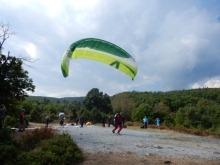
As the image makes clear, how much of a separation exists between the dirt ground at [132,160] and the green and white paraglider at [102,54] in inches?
173

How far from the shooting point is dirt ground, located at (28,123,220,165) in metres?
7.83

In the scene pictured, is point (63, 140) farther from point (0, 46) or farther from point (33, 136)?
point (0, 46)

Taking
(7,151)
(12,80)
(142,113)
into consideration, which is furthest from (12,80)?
(142,113)

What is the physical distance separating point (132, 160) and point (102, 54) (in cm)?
573

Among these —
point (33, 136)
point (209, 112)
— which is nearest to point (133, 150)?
point (33, 136)

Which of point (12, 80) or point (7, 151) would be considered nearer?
point (7, 151)

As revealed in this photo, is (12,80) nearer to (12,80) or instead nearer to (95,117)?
(12,80)

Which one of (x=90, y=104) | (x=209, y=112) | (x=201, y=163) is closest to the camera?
(x=201, y=163)

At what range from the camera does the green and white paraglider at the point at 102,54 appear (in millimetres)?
11266

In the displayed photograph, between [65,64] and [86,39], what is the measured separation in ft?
5.48

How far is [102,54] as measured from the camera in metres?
11.8

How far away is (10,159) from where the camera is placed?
7.66 metres

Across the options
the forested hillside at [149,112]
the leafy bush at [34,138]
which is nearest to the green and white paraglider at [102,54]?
the leafy bush at [34,138]

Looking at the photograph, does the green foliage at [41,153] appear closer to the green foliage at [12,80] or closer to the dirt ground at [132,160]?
the dirt ground at [132,160]
